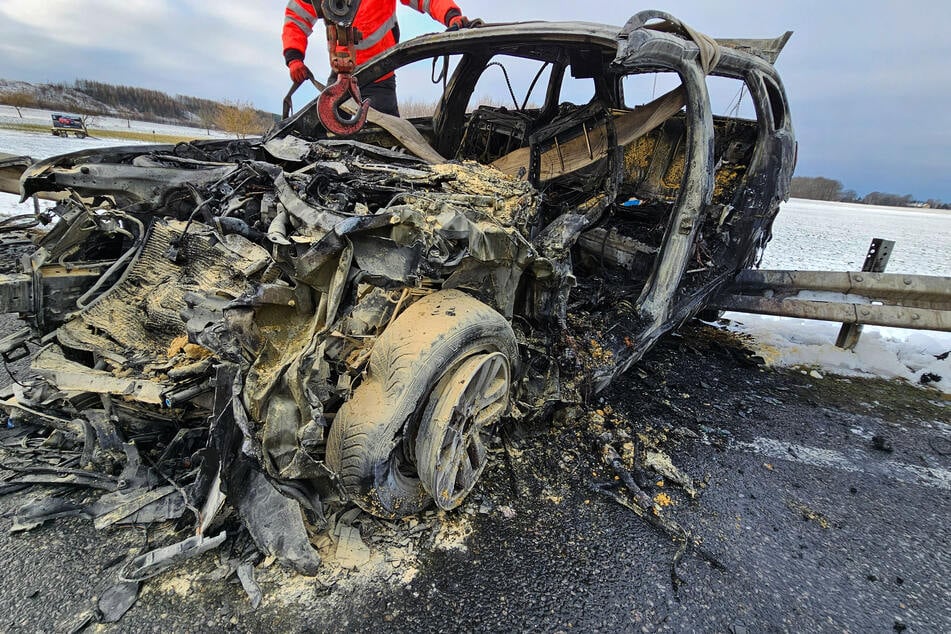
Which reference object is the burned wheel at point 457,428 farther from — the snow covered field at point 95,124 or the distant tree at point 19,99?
the distant tree at point 19,99

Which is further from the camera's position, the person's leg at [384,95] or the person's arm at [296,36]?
the person's leg at [384,95]

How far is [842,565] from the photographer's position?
1840 millimetres

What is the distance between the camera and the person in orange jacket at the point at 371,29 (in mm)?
3871

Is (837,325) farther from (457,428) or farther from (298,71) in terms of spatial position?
(298,71)

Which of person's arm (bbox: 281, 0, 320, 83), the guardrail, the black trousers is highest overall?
person's arm (bbox: 281, 0, 320, 83)

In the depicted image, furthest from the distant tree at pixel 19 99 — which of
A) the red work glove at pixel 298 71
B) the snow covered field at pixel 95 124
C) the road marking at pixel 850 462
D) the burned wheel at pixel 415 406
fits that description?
the road marking at pixel 850 462

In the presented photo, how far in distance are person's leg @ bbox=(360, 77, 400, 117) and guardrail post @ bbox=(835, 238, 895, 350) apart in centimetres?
445

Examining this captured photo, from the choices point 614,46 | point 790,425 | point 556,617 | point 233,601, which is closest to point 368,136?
point 614,46

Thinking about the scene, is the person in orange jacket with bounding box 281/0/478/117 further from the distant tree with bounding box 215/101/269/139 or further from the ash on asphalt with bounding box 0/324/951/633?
the distant tree with bounding box 215/101/269/139

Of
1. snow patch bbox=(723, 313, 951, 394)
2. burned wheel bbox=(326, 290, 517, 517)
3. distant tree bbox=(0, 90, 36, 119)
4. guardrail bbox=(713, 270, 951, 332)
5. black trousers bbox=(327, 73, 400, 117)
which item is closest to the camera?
burned wheel bbox=(326, 290, 517, 517)

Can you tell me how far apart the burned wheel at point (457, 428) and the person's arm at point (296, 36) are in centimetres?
345

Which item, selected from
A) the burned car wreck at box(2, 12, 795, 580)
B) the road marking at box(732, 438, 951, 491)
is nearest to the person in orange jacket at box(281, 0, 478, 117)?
the burned car wreck at box(2, 12, 795, 580)

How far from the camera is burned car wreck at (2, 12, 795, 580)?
61.7 inches

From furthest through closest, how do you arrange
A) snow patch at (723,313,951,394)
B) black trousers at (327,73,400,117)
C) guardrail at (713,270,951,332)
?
black trousers at (327,73,400,117)
snow patch at (723,313,951,394)
guardrail at (713,270,951,332)
